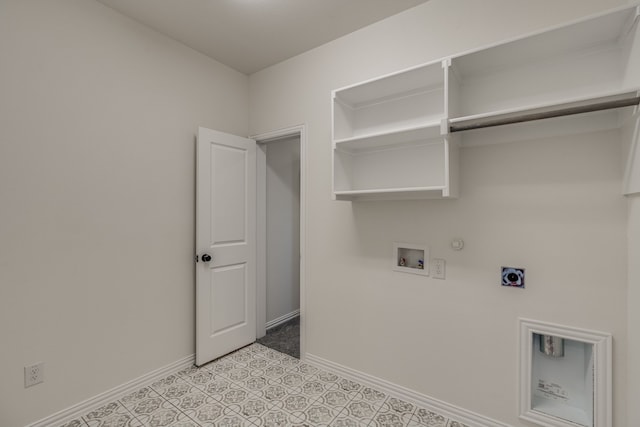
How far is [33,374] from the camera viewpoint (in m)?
1.77

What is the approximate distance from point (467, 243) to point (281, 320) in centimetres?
250

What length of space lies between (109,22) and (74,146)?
36.2 inches

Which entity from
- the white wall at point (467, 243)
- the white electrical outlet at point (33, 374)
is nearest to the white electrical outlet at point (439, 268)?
the white wall at point (467, 243)

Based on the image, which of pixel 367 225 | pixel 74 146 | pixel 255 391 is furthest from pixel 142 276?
pixel 367 225

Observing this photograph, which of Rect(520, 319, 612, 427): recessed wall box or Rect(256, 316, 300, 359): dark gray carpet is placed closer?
Rect(520, 319, 612, 427): recessed wall box

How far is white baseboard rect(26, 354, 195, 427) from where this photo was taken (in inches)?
72.4

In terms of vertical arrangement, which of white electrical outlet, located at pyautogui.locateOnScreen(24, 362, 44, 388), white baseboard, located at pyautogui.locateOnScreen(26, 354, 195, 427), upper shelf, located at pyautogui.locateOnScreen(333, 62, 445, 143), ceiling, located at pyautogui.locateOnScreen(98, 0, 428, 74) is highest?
ceiling, located at pyautogui.locateOnScreen(98, 0, 428, 74)

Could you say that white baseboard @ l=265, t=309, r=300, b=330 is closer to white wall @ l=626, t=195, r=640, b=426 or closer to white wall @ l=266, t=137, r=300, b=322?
white wall @ l=266, t=137, r=300, b=322

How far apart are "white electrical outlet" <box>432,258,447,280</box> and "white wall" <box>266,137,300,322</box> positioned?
1930 mm

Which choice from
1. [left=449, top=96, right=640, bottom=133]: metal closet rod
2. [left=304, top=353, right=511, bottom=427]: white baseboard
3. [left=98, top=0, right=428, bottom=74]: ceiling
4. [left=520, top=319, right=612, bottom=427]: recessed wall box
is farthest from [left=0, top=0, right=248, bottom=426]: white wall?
[left=520, top=319, right=612, bottom=427]: recessed wall box

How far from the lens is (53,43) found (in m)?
1.85

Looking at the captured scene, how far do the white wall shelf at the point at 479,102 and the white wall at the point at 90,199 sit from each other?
4.59 ft

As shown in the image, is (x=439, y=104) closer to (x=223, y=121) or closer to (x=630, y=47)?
(x=630, y=47)

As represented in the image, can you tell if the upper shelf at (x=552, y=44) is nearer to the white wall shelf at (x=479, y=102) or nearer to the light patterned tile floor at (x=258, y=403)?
the white wall shelf at (x=479, y=102)
